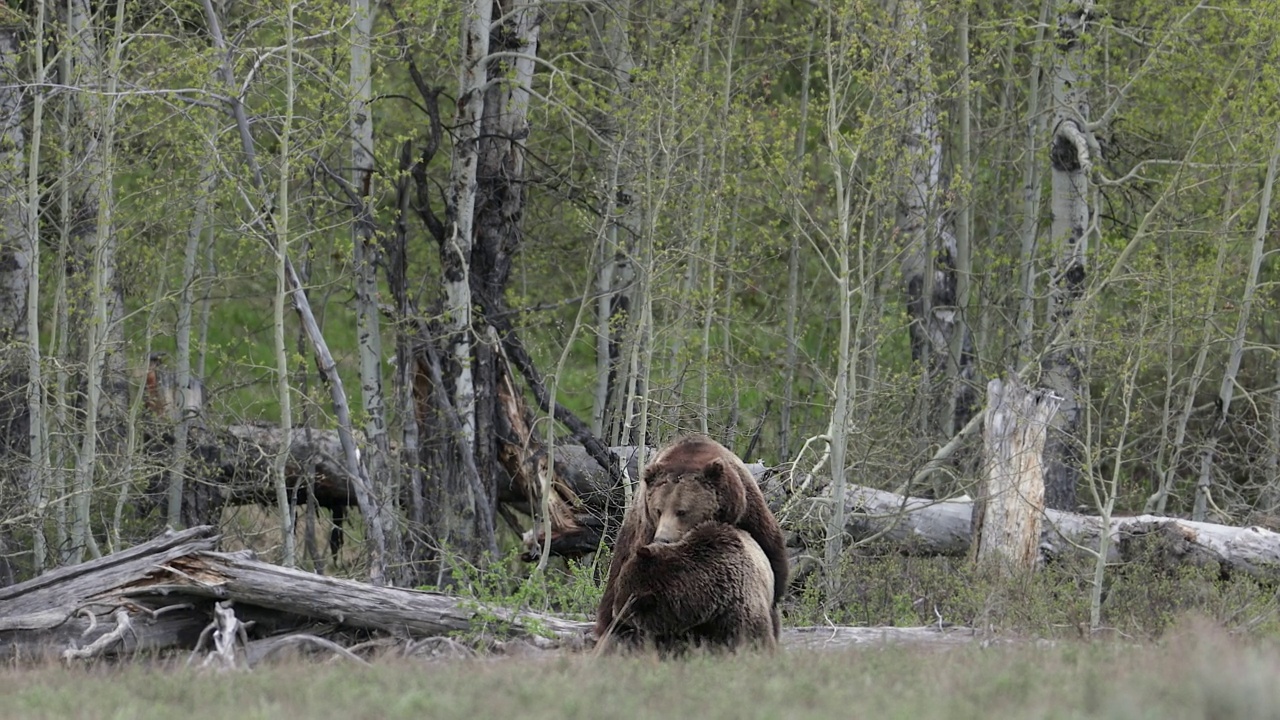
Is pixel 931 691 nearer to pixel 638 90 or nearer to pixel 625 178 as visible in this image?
pixel 638 90

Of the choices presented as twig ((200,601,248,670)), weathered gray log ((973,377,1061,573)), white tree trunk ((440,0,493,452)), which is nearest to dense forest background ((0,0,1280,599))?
white tree trunk ((440,0,493,452))

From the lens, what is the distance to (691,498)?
873 centimetres

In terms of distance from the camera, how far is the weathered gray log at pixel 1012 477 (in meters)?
13.9

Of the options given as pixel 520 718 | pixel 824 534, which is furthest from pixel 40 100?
pixel 520 718

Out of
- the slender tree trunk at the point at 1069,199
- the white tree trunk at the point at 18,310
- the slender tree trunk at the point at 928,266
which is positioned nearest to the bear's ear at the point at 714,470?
the white tree trunk at the point at 18,310

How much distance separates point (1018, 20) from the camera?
678 inches

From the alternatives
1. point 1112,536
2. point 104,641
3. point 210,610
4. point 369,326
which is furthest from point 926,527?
point 104,641

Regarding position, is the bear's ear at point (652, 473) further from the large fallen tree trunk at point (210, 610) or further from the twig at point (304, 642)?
the twig at point (304, 642)

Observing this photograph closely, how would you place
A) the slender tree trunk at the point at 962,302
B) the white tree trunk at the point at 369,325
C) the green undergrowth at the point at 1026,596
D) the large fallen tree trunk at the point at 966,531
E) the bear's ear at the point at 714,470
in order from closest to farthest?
the bear's ear at the point at 714,470 → the green undergrowth at the point at 1026,596 → the large fallen tree trunk at the point at 966,531 → the white tree trunk at the point at 369,325 → the slender tree trunk at the point at 962,302

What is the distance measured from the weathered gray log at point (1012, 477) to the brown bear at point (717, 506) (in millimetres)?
5183

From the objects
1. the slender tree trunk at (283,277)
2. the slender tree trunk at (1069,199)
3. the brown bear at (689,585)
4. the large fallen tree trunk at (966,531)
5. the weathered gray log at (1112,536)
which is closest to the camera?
the brown bear at (689,585)

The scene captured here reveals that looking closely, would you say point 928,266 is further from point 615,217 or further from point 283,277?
point 283,277

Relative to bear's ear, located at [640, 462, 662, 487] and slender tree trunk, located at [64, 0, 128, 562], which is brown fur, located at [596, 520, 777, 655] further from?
slender tree trunk, located at [64, 0, 128, 562]

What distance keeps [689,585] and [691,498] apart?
51cm
